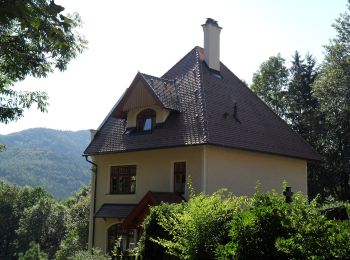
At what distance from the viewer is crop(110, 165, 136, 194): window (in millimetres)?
23906

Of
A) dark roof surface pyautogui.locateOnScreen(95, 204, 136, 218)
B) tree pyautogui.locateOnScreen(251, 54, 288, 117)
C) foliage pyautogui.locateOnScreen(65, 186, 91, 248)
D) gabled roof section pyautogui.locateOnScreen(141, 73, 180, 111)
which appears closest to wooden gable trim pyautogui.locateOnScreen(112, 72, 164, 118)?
gabled roof section pyautogui.locateOnScreen(141, 73, 180, 111)

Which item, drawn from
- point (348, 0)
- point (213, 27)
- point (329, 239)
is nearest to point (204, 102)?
point (213, 27)

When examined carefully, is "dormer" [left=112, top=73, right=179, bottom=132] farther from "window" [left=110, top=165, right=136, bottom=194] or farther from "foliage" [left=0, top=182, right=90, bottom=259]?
"foliage" [left=0, top=182, right=90, bottom=259]

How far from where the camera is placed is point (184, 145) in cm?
2025

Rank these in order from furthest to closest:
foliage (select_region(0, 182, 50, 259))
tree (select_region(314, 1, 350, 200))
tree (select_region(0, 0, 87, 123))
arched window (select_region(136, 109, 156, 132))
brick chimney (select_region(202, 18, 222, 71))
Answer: foliage (select_region(0, 182, 50, 259)), tree (select_region(314, 1, 350, 200)), brick chimney (select_region(202, 18, 222, 71)), arched window (select_region(136, 109, 156, 132)), tree (select_region(0, 0, 87, 123))

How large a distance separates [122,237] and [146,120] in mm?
5658

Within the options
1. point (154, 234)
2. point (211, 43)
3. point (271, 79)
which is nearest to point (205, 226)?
point (154, 234)

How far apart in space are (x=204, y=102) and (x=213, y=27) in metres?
5.23

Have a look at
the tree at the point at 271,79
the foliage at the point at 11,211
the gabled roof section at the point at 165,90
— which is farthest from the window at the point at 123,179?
the foliage at the point at 11,211

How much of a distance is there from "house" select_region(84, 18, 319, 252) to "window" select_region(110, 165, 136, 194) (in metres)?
0.05

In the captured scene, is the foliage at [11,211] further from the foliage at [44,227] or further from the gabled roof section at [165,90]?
the gabled roof section at [165,90]

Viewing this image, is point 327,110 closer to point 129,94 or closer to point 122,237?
point 129,94

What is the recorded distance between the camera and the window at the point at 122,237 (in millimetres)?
22284

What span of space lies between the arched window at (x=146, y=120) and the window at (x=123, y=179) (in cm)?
198
